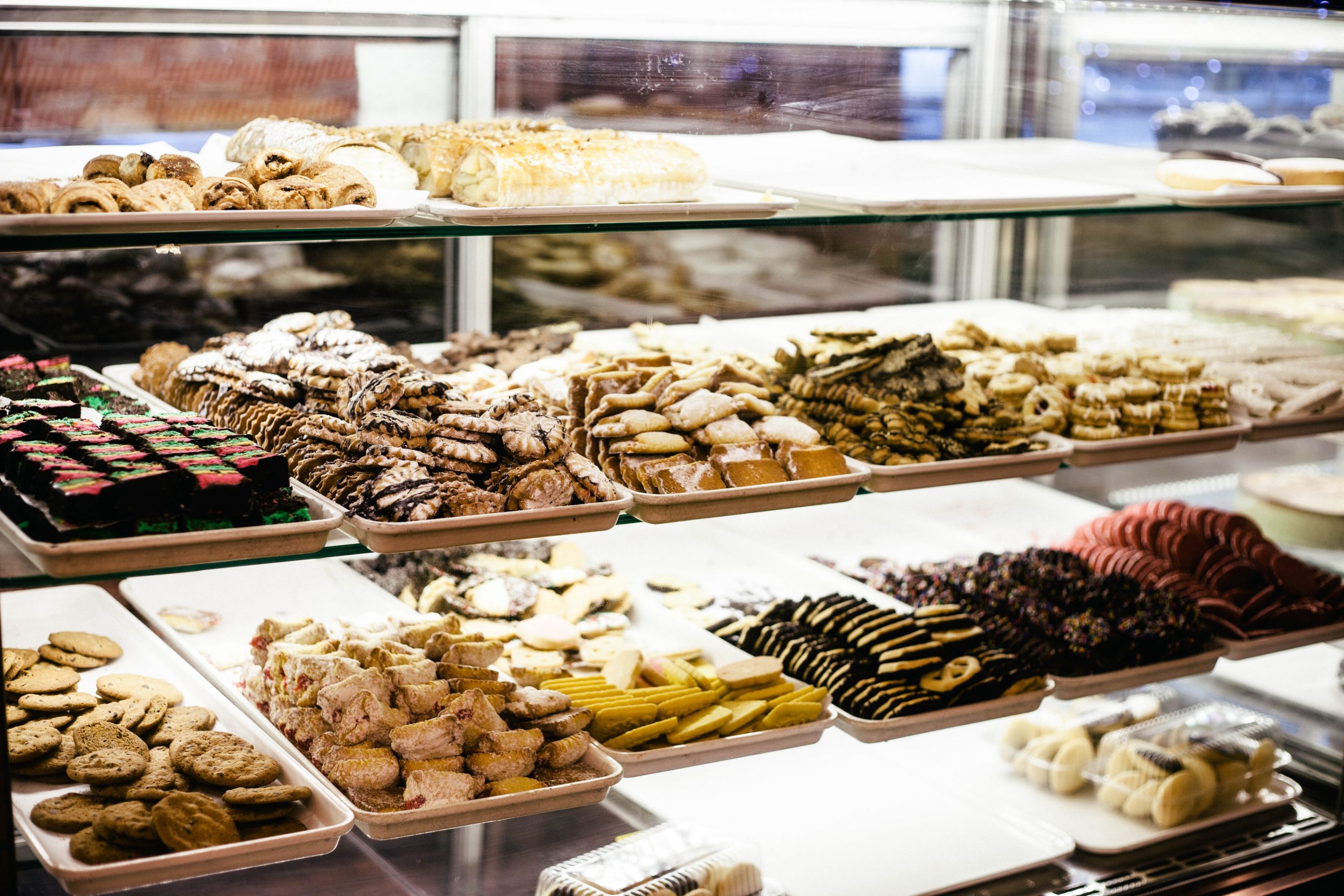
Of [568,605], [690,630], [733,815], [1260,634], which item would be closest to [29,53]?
[568,605]

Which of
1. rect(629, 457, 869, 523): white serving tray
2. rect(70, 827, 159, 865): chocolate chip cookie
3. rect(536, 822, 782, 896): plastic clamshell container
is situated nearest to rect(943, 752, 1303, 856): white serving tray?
rect(536, 822, 782, 896): plastic clamshell container

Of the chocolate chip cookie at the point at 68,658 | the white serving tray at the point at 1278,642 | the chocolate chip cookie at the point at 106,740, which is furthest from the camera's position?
the white serving tray at the point at 1278,642

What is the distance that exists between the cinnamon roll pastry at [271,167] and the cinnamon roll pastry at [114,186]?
0.60ft

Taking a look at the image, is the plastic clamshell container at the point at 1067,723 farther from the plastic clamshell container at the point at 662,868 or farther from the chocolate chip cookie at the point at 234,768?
the chocolate chip cookie at the point at 234,768

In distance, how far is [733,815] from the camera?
8.93 ft

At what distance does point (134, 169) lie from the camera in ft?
6.27

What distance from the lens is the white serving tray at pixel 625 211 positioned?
6.59ft

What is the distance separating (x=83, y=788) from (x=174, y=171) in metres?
0.92

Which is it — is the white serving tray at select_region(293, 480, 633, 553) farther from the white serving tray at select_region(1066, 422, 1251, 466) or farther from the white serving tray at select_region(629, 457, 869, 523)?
the white serving tray at select_region(1066, 422, 1251, 466)

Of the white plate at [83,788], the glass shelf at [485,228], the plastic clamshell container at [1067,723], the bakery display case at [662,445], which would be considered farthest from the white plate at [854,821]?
the glass shelf at [485,228]

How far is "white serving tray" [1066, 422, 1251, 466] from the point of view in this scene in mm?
2611

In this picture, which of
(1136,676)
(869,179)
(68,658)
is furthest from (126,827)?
(1136,676)

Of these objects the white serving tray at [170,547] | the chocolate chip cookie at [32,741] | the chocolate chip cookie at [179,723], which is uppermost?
the white serving tray at [170,547]

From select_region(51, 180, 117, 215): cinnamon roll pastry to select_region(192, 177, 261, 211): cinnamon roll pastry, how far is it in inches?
4.8
